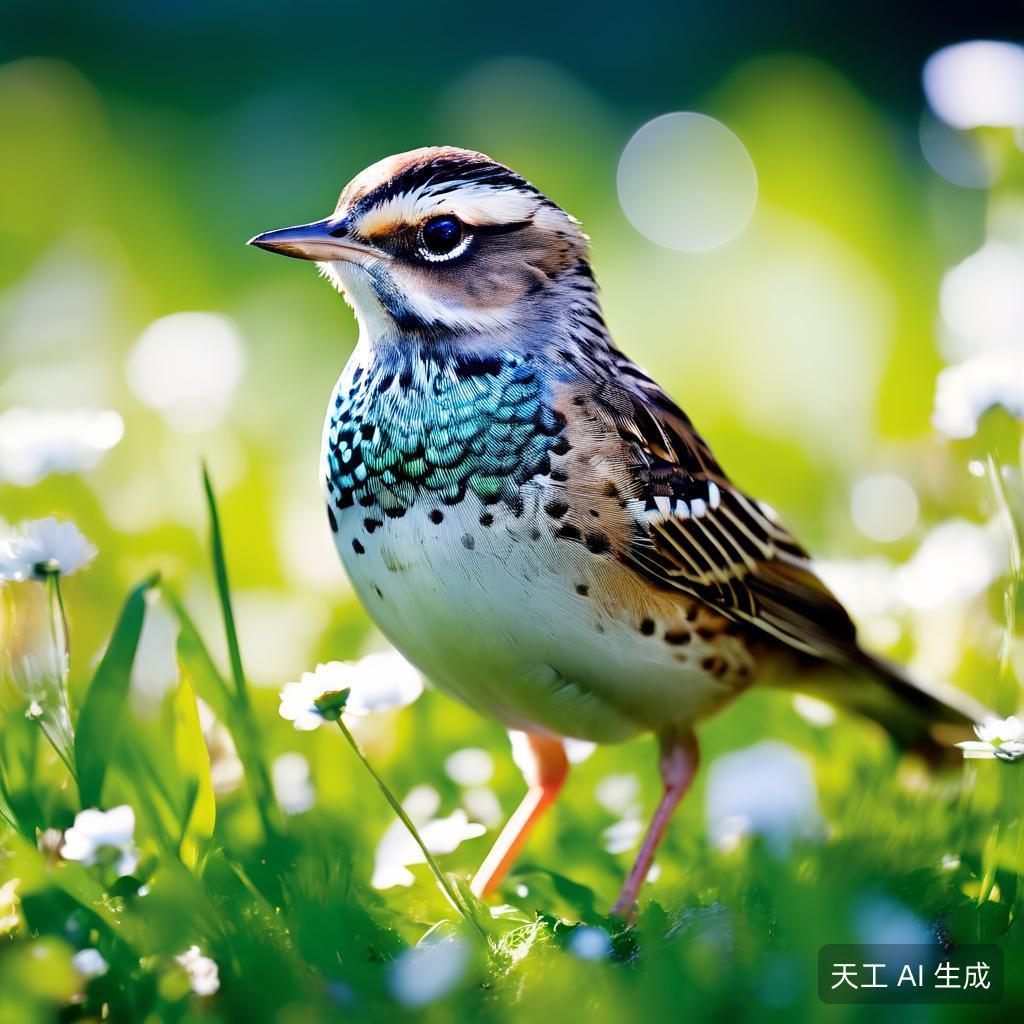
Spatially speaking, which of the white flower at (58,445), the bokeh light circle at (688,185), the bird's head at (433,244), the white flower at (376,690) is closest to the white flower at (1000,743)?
the white flower at (376,690)

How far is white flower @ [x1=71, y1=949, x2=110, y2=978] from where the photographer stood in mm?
2387

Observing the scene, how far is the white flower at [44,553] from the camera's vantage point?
2652mm

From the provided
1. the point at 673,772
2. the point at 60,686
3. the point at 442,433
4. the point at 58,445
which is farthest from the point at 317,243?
the point at 673,772

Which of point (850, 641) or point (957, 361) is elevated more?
point (957, 361)

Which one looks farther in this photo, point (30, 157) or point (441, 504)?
point (30, 157)

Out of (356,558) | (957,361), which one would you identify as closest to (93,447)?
(356,558)

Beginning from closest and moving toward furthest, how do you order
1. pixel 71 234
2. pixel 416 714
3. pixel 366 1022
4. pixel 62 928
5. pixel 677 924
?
pixel 366 1022, pixel 62 928, pixel 677 924, pixel 416 714, pixel 71 234

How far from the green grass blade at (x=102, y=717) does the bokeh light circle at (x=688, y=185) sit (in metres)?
4.45

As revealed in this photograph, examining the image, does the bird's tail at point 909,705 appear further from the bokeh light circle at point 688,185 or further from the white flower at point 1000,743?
the bokeh light circle at point 688,185

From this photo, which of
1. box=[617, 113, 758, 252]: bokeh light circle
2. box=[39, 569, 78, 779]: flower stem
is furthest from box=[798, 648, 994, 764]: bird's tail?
box=[617, 113, 758, 252]: bokeh light circle

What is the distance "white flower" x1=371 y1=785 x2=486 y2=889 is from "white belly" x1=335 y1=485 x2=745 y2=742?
353mm

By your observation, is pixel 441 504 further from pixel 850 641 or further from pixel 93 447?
pixel 850 641

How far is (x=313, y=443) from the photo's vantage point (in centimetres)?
524

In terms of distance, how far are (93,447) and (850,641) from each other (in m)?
1.75
